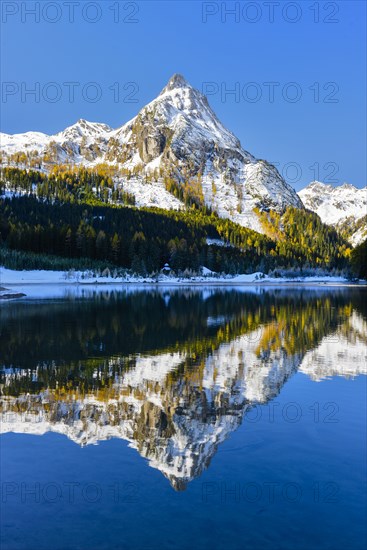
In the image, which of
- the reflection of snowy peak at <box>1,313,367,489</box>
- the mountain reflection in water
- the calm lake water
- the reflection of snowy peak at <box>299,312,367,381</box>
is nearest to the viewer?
the calm lake water

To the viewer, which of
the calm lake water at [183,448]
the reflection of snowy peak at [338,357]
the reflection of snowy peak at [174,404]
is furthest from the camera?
the reflection of snowy peak at [338,357]

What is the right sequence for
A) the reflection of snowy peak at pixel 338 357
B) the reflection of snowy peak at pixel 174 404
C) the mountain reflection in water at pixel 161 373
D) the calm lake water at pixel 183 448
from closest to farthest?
the calm lake water at pixel 183 448 → the reflection of snowy peak at pixel 174 404 → the mountain reflection in water at pixel 161 373 → the reflection of snowy peak at pixel 338 357

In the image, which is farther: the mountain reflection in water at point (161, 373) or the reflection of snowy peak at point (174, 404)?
the mountain reflection in water at point (161, 373)

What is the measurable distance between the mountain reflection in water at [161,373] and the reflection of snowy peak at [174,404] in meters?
0.04

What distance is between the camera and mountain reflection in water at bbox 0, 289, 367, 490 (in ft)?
48.2

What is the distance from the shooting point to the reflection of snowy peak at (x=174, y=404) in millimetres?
13625

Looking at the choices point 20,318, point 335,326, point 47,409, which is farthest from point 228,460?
point 20,318

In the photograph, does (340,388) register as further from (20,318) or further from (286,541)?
(20,318)

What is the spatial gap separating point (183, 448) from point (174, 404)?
13.9 ft

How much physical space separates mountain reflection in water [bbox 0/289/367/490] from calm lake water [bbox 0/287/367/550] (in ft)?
0.27

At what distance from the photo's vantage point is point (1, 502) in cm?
1049

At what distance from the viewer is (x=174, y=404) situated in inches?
691

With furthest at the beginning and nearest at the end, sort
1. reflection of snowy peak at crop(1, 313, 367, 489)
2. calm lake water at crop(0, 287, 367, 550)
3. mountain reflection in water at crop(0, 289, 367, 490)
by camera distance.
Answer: mountain reflection in water at crop(0, 289, 367, 490), reflection of snowy peak at crop(1, 313, 367, 489), calm lake water at crop(0, 287, 367, 550)

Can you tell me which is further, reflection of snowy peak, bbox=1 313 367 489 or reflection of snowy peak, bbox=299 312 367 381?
reflection of snowy peak, bbox=299 312 367 381
